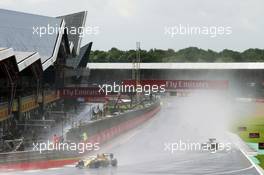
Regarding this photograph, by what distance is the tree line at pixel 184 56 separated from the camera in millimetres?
135500

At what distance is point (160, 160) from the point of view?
3033cm

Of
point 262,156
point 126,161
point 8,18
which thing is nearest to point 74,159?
point 126,161

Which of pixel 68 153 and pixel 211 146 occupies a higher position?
pixel 68 153

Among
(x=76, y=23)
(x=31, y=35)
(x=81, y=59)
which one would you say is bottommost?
(x=81, y=59)

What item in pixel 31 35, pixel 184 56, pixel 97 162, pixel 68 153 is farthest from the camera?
pixel 184 56

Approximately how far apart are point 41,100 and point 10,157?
1216 inches

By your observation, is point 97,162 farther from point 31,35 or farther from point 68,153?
point 31,35

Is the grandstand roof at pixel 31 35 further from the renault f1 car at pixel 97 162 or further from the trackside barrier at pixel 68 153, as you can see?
the renault f1 car at pixel 97 162

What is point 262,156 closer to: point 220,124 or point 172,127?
point 172,127

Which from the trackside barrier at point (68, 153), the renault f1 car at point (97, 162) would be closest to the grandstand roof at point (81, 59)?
the trackside barrier at point (68, 153)

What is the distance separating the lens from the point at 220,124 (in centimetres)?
5972

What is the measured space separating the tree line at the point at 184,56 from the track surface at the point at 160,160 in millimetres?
89451

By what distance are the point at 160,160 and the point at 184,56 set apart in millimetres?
110513

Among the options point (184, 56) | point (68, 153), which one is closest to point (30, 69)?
point (68, 153)
